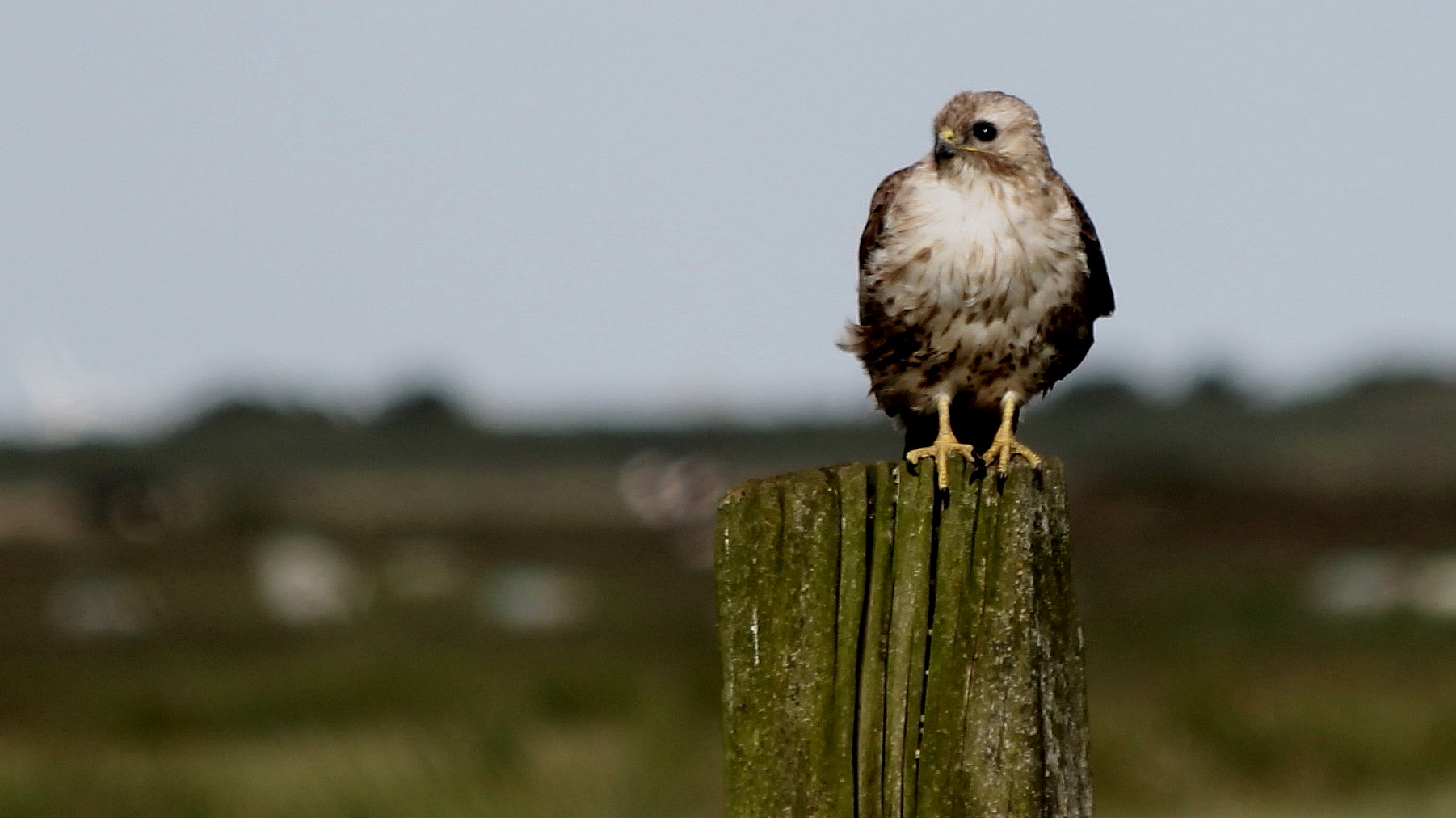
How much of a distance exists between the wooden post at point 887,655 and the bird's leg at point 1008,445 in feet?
0.63

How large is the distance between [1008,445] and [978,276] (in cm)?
79

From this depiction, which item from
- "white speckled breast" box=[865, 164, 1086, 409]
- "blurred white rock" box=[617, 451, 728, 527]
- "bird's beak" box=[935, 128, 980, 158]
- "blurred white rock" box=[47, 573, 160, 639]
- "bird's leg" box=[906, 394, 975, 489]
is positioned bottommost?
"bird's leg" box=[906, 394, 975, 489]

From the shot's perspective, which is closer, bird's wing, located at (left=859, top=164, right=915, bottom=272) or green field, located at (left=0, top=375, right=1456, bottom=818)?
bird's wing, located at (left=859, top=164, right=915, bottom=272)

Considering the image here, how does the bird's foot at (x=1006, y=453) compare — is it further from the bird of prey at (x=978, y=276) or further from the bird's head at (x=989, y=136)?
the bird's head at (x=989, y=136)

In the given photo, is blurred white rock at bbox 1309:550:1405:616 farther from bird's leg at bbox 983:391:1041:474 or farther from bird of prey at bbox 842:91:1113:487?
bird's leg at bbox 983:391:1041:474

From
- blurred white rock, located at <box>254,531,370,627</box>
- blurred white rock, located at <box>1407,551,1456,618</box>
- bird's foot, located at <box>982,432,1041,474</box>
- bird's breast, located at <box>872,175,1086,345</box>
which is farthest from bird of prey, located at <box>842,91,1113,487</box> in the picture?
blurred white rock, located at <box>1407,551,1456,618</box>

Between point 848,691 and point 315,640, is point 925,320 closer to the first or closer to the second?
point 848,691

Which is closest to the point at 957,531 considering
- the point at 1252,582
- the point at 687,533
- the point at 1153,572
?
the point at 1252,582

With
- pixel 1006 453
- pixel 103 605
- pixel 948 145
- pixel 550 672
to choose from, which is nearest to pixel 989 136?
pixel 948 145

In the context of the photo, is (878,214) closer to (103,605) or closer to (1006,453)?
(1006,453)

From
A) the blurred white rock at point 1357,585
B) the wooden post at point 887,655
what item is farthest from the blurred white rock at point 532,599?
the wooden post at point 887,655

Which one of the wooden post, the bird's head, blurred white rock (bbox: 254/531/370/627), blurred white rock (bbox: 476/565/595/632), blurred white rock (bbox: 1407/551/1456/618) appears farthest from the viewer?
blurred white rock (bbox: 254/531/370/627)

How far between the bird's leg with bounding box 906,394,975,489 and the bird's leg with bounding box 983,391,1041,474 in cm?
A: 5

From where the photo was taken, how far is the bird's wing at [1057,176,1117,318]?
6.32 m
